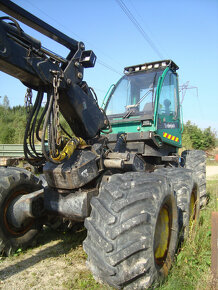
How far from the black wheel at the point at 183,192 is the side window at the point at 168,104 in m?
1.17

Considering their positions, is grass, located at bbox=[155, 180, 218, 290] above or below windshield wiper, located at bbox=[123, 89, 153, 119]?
below

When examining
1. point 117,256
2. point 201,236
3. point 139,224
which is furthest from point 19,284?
point 201,236

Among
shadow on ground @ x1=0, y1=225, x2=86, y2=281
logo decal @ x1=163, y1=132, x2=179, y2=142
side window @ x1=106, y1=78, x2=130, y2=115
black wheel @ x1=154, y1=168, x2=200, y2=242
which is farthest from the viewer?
side window @ x1=106, y1=78, x2=130, y2=115

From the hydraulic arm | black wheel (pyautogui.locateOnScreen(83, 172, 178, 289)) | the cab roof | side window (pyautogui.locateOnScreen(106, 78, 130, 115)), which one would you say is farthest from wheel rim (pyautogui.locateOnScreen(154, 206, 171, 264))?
the cab roof

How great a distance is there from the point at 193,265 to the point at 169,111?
128 inches

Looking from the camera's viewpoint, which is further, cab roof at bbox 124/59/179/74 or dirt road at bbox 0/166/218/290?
cab roof at bbox 124/59/179/74

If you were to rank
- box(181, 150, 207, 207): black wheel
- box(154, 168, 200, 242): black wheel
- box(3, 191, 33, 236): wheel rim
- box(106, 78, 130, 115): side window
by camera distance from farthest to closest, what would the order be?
box(181, 150, 207, 207): black wheel, box(106, 78, 130, 115): side window, box(154, 168, 200, 242): black wheel, box(3, 191, 33, 236): wheel rim

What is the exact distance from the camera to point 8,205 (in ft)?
12.4

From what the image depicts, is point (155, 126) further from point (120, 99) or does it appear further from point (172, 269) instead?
point (172, 269)

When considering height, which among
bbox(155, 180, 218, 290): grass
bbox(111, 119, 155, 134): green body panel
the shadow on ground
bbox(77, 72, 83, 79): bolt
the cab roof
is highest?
the cab roof

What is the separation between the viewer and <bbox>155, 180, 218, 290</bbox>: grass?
2.85m

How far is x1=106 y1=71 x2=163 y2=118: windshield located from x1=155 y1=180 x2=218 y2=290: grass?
2456 millimetres

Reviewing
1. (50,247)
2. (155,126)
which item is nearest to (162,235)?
(50,247)

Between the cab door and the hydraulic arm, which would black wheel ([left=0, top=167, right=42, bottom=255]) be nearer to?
the hydraulic arm
